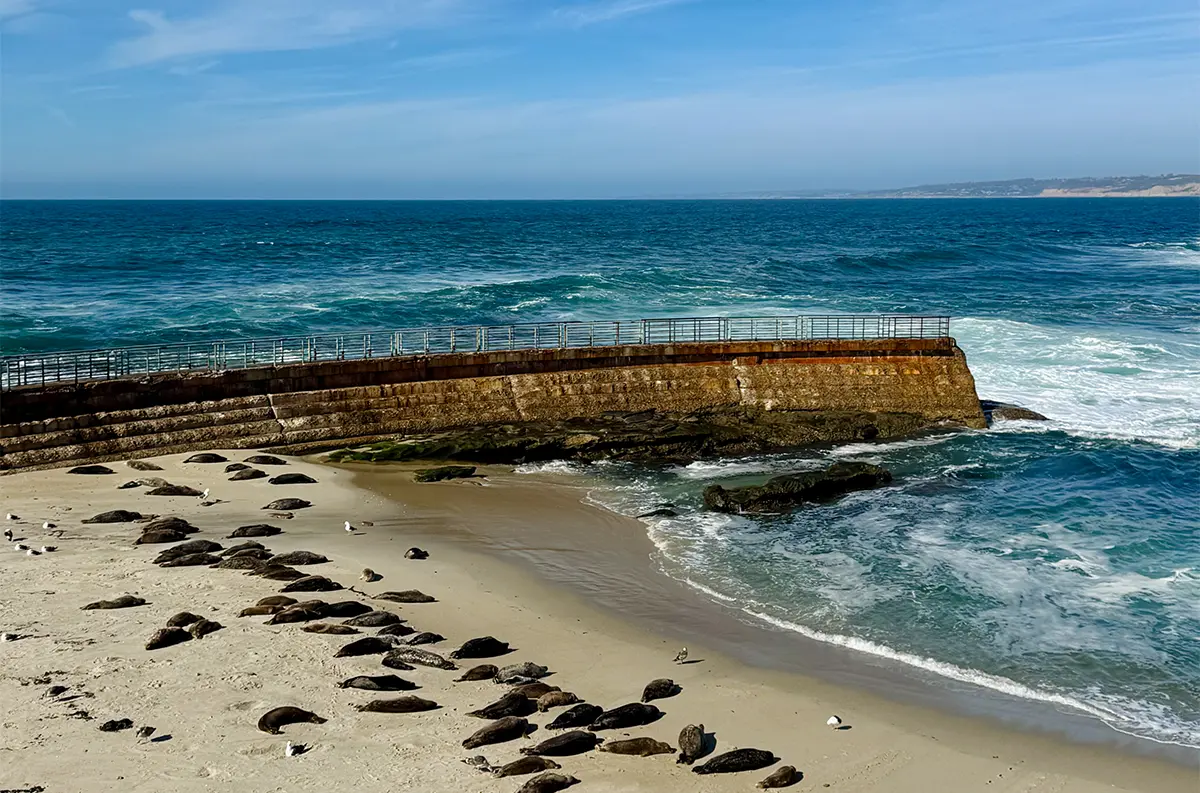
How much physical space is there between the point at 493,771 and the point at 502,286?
155 feet

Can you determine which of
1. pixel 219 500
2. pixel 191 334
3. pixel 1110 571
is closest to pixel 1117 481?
pixel 1110 571

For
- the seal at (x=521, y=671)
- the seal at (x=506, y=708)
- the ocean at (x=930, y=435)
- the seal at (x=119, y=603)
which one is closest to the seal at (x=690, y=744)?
the seal at (x=506, y=708)

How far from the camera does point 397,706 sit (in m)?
12.7

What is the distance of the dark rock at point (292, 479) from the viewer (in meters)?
23.2

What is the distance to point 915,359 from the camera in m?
31.1

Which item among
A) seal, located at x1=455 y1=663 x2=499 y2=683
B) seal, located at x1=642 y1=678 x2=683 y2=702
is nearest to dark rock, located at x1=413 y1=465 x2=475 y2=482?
seal, located at x1=455 y1=663 x2=499 y2=683

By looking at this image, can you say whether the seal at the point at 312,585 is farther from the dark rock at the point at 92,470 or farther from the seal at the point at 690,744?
the dark rock at the point at 92,470

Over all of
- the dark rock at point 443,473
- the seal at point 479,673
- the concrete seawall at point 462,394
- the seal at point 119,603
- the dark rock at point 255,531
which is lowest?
the seal at point 479,673

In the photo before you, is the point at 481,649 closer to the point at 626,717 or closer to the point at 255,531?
the point at 626,717

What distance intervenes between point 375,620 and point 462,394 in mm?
13654

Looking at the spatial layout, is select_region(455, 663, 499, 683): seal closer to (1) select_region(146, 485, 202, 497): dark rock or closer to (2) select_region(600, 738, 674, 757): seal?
(2) select_region(600, 738, 674, 757): seal

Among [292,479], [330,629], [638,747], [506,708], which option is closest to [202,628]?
[330,629]

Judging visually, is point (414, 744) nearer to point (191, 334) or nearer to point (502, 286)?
point (191, 334)

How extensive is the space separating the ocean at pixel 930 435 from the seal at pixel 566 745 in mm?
5187
